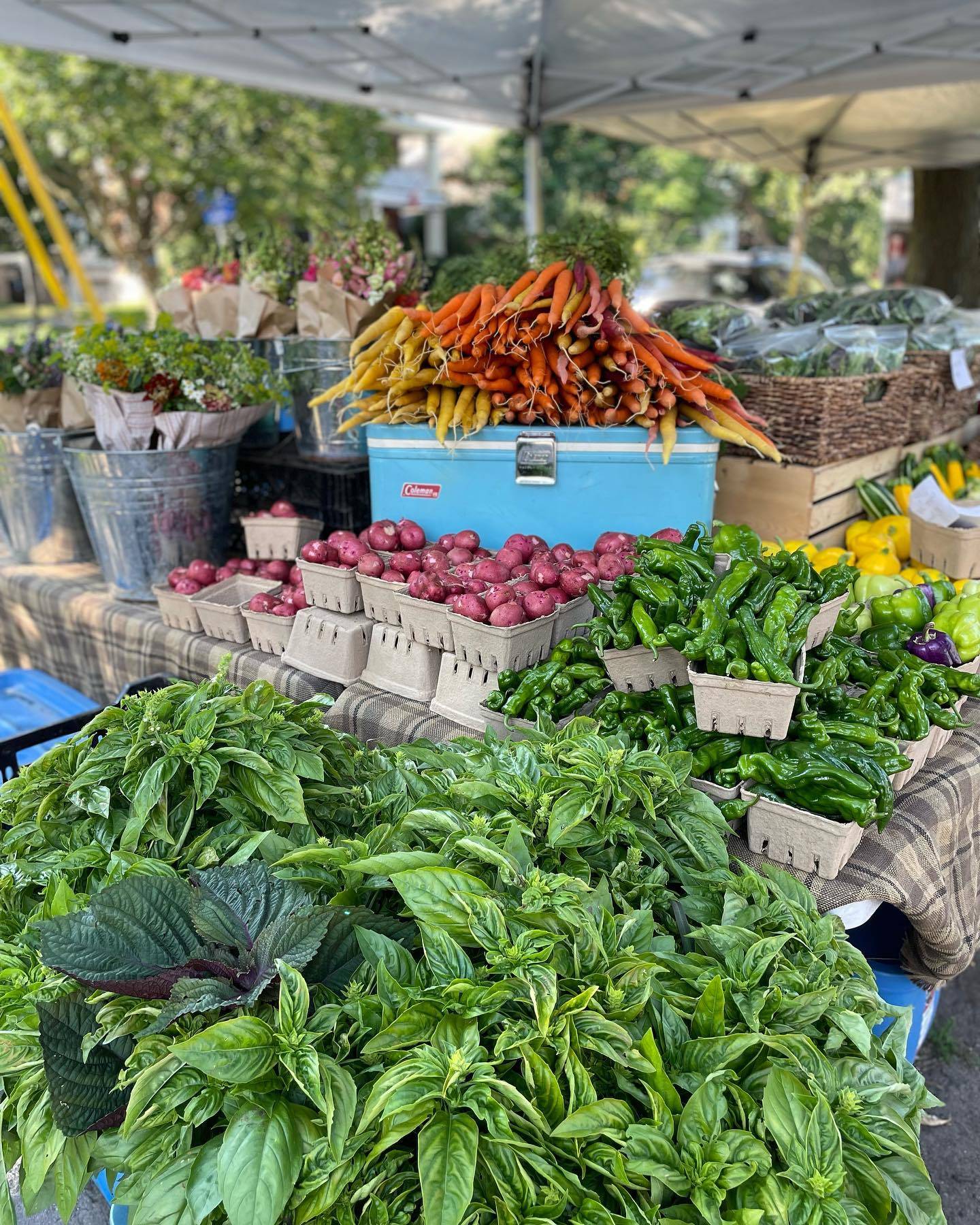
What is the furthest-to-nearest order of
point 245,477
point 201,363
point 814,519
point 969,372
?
point 969,372, point 245,477, point 814,519, point 201,363

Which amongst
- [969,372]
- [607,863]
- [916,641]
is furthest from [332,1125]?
→ [969,372]

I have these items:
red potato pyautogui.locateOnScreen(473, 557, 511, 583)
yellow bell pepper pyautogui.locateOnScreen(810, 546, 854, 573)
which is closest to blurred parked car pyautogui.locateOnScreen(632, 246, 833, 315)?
yellow bell pepper pyautogui.locateOnScreen(810, 546, 854, 573)

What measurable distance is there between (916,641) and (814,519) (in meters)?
1.29

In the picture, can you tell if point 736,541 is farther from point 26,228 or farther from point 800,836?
point 26,228

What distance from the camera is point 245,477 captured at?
136 inches

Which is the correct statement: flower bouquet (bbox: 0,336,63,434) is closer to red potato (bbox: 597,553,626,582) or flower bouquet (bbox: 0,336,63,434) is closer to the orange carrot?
the orange carrot

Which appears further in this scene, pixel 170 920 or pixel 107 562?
pixel 107 562

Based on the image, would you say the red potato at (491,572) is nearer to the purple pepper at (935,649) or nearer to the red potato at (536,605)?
the red potato at (536,605)

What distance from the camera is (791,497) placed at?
127 inches

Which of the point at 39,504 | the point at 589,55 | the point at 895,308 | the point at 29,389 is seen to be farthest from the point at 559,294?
the point at 589,55

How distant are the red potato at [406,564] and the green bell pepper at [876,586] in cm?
122

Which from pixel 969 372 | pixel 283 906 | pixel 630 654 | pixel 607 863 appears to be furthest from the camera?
pixel 969 372

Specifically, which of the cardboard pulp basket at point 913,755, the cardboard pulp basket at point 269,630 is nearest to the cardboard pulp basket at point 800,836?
the cardboard pulp basket at point 913,755

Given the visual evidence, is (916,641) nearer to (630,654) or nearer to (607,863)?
(630,654)
